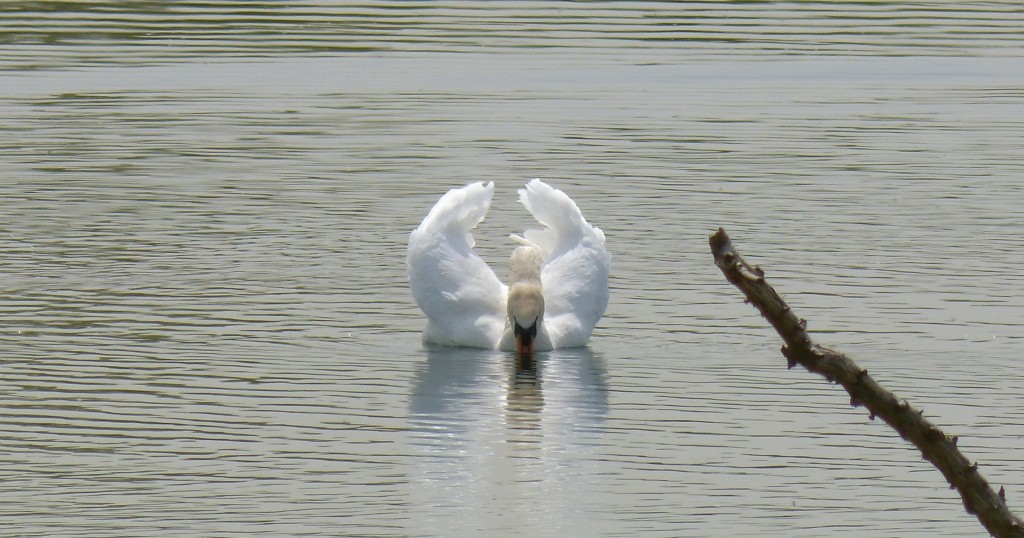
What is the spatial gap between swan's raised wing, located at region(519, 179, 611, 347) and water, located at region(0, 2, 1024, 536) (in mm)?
223

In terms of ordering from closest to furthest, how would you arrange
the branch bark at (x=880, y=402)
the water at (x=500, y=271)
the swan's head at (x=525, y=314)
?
the branch bark at (x=880, y=402)
the water at (x=500, y=271)
the swan's head at (x=525, y=314)

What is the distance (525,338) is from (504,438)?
7.24ft

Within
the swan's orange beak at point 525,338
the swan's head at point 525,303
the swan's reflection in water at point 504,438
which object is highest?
the swan's head at point 525,303

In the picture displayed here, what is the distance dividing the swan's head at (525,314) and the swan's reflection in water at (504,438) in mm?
133

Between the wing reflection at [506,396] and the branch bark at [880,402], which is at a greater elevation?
the branch bark at [880,402]

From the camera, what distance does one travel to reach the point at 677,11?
115ft

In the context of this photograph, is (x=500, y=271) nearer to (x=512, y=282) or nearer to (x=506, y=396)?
(x=512, y=282)

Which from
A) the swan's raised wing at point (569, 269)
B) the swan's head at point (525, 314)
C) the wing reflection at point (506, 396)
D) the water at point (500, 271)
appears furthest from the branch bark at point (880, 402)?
the swan's raised wing at point (569, 269)

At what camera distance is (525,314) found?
12391 millimetres

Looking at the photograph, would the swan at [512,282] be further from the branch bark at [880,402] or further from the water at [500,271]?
the branch bark at [880,402]

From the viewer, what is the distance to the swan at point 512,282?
41.8 feet

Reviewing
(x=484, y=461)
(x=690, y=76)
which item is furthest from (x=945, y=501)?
(x=690, y=76)

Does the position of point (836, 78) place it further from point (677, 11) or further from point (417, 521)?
point (417, 521)

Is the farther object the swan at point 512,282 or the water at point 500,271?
the swan at point 512,282
